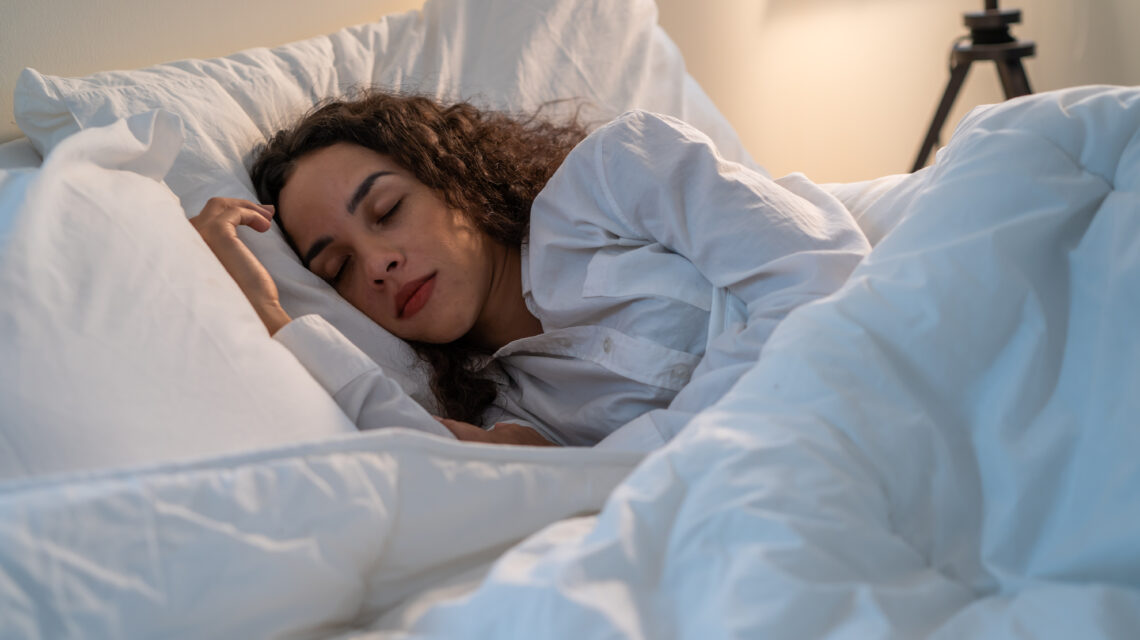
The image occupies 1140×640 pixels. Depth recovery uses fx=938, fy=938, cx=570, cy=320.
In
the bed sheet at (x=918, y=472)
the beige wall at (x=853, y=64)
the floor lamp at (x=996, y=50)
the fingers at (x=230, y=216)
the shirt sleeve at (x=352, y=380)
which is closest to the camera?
the bed sheet at (x=918, y=472)

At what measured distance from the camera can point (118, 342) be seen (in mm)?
666

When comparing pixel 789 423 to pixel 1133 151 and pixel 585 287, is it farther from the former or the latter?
pixel 585 287

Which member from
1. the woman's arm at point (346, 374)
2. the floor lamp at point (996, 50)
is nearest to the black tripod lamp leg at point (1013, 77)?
the floor lamp at point (996, 50)

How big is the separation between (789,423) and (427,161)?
725 mm

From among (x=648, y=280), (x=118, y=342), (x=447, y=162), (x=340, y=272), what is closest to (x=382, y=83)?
(x=447, y=162)

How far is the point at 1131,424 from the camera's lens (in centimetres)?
58

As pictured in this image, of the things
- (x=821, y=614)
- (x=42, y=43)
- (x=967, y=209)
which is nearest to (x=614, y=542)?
(x=821, y=614)

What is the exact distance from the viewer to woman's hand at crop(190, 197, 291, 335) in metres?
0.98

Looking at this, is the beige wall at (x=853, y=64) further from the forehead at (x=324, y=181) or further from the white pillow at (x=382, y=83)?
the forehead at (x=324, y=181)

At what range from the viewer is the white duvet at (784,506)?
19.1 inches

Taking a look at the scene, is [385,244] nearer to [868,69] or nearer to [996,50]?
[996,50]

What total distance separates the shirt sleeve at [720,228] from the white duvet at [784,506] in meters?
0.19

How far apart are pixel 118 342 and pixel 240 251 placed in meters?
0.37

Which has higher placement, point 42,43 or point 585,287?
point 42,43
